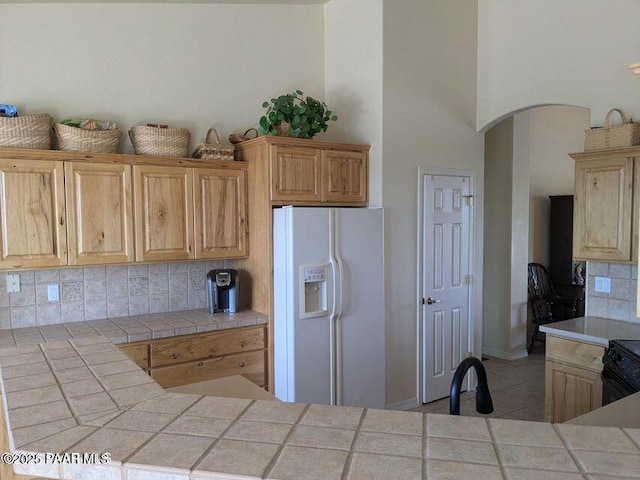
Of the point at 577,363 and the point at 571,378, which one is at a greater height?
the point at 577,363

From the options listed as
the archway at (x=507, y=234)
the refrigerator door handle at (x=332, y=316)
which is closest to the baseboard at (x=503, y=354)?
the archway at (x=507, y=234)

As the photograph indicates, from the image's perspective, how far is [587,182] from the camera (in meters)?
3.33

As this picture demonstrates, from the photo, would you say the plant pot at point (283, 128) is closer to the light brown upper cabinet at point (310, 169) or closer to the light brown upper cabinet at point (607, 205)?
the light brown upper cabinet at point (310, 169)

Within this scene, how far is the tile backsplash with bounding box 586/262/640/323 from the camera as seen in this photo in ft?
11.2

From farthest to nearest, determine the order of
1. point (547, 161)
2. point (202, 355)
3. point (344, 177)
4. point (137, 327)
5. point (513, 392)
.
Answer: point (547, 161) < point (513, 392) < point (344, 177) < point (202, 355) < point (137, 327)

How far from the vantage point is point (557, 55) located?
12.8 feet

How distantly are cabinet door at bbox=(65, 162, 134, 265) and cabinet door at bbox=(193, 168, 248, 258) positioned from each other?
0.49 metres

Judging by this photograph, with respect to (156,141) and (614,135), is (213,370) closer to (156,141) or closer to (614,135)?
(156,141)

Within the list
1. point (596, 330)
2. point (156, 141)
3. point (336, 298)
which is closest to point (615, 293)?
point (596, 330)

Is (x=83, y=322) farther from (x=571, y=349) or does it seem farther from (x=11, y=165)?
(x=571, y=349)

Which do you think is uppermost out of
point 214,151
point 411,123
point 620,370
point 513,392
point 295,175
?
point 411,123

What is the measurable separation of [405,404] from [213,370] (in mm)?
1691

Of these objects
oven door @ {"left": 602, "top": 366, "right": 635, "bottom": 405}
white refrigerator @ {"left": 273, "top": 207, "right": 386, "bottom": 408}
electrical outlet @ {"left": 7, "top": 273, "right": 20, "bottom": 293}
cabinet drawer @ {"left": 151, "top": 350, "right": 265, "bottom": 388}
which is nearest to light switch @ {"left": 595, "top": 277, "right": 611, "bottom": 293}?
oven door @ {"left": 602, "top": 366, "right": 635, "bottom": 405}

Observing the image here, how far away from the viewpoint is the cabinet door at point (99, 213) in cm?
322
